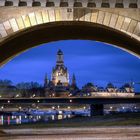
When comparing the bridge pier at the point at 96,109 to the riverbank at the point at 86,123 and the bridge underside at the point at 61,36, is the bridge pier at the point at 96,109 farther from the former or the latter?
the bridge underside at the point at 61,36

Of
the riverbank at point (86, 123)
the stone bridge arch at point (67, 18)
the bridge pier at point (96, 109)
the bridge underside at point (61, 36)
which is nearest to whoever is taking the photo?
the stone bridge arch at point (67, 18)

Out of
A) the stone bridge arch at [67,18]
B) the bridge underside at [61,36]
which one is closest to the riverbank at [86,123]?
the bridge underside at [61,36]

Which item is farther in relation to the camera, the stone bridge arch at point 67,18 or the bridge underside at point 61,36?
the bridge underside at point 61,36

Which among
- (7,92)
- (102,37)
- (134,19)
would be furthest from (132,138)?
(7,92)

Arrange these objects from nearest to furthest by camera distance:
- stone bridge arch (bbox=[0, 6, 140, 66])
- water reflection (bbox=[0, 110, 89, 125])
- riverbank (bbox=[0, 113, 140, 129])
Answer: stone bridge arch (bbox=[0, 6, 140, 66]) → riverbank (bbox=[0, 113, 140, 129]) → water reflection (bbox=[0, 110, 89, 125])

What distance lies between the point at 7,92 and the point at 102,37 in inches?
5572

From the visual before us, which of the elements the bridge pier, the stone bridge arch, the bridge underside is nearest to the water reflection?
the bridge pier

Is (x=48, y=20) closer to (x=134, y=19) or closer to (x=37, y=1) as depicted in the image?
Answer: (x=37, y=1)

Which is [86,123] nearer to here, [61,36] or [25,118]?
[61,36]

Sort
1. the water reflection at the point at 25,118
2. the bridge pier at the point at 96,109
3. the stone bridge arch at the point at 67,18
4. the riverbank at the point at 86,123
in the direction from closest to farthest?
the stone bridge arch at the point at 67,18, the riverbank at the point at 86,123, the water reflection at the point at 25,118, the bridge pier at the point at 96,109

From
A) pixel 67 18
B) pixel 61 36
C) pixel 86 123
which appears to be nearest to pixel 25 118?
pixel 86 123

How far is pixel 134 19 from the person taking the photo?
2242cm

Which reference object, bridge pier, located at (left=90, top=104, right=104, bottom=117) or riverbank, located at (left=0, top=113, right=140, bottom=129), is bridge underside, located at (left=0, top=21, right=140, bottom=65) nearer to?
riverbank, located at (left=0, top=113, right=140, bottom=129)

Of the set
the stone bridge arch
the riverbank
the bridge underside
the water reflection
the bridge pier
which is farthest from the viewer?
the bridge pier
